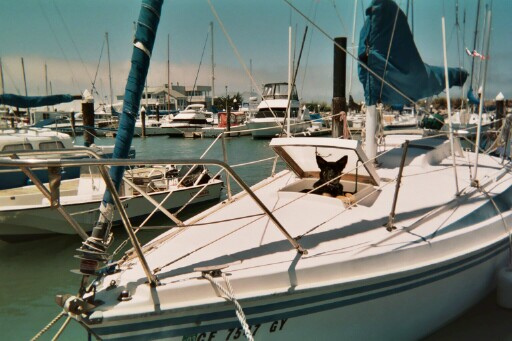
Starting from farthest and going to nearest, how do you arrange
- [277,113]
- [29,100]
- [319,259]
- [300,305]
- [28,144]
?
[277,113], [29,100], [28,144], [319,259], [300,305]

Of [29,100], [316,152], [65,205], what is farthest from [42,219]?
[29,100]

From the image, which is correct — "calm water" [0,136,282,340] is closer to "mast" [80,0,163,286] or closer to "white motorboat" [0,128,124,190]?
"white motorboat" [0,128,124,190]

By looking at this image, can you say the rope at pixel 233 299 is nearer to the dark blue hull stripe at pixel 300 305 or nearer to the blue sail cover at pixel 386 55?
the dark blue hull stripe at pixel 300 305

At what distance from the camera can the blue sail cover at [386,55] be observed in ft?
22.0

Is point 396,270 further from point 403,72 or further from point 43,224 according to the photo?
point 43,224

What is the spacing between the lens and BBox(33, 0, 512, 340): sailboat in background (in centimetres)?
361

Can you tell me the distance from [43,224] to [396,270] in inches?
370

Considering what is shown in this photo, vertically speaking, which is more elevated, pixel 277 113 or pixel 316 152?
pixel 277 113

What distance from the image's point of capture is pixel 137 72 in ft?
13.2

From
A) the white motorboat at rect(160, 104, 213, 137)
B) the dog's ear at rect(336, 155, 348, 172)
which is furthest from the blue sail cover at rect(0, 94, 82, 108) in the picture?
the white motorboat at rect(160, 104, 213, 137)

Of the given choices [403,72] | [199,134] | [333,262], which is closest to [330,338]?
[333,262]

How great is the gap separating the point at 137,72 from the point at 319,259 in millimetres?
2473

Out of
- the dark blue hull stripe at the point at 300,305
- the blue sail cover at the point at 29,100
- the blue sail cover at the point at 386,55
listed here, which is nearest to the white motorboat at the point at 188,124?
the blue sail cover at the point at 29,100

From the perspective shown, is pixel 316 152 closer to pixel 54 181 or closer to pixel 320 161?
pixel 320 161
